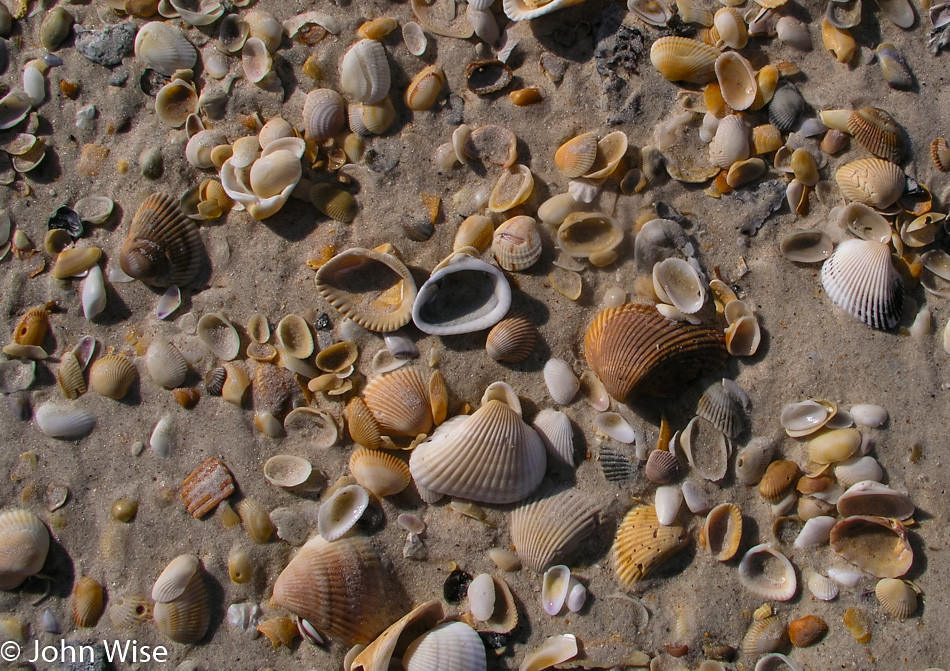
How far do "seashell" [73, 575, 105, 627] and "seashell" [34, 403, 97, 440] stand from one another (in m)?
0.63

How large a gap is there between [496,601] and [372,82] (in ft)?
7.61

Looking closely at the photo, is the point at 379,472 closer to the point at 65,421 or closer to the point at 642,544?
the point at 642,544

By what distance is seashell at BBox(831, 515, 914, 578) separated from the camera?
245 cm

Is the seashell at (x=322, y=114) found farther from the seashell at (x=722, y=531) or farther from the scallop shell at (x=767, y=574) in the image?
the scallop shell at (x=767, y=574)

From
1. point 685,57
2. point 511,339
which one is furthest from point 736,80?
point 511,339

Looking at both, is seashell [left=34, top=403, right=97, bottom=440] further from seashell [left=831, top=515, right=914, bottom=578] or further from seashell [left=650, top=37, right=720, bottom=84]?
seashell [left=831, top=515, right=914, bottom=578]

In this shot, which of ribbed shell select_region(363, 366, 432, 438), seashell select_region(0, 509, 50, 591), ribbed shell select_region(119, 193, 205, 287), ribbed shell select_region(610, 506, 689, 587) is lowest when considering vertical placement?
seashell select_region(0, 509, 50, 591)

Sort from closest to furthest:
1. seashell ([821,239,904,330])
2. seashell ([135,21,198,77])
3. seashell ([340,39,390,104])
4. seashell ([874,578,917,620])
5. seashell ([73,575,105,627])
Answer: seashell ([874,578,917,620])
seashell ([821,239,904,330])
seashell ([73,575,105,627])
seashell ([340,39,390,104])
seashell ([135,21,198,77])

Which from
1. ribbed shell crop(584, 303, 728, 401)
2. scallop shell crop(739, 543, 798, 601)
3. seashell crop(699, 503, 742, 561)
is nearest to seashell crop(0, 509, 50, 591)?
ribbed shell crop(584, 303, 728, 401)

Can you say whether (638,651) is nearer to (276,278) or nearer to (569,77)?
(276,278)

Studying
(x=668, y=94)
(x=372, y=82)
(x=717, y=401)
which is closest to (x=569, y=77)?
(x=668, y=94)

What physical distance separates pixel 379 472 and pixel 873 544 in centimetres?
201

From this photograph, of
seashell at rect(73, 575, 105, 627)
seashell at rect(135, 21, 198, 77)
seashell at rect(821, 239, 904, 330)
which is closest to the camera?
seashell at rect(821, 239, 904, 330)

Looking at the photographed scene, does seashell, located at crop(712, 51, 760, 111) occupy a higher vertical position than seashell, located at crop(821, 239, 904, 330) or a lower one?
higher
